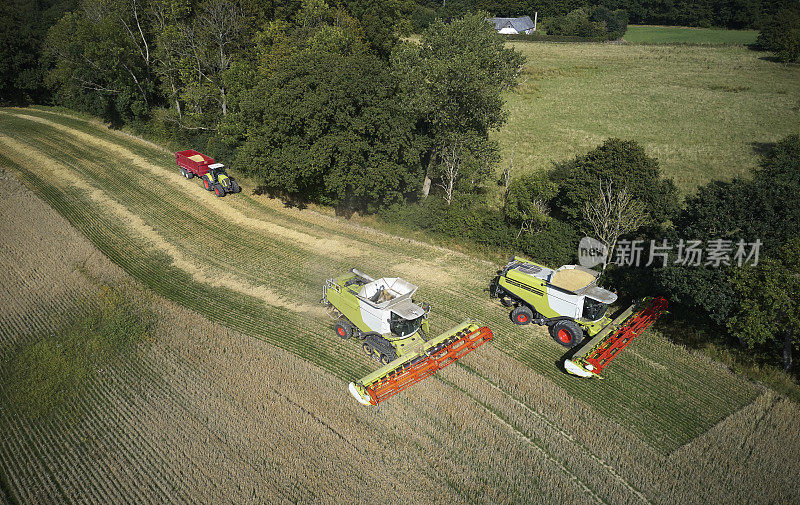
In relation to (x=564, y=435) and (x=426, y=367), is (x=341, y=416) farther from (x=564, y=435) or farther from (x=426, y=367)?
(x=564, y=435)

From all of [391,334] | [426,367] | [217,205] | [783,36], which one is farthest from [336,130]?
[783,36]

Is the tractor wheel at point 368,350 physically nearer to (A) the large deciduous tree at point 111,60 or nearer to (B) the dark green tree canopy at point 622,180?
(B) the dark green tree canopy at point 622,180

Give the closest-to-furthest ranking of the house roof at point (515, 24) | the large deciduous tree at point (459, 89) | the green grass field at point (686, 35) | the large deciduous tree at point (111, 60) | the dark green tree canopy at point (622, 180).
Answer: the dark green tree canopy at point (622, 180)
the large deciduous tree at point (459, 89)
the large deciduous tree at point (111, 60)
the green grass field at point (686, 35)
the house roof at point (515, 24)

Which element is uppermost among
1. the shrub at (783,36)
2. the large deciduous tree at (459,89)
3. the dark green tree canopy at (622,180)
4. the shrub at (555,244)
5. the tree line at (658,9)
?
the tree line at (658,9)

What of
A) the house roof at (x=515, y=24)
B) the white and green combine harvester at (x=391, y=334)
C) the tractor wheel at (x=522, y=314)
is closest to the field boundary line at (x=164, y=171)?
the tractor wheel at (x=522, y=314)

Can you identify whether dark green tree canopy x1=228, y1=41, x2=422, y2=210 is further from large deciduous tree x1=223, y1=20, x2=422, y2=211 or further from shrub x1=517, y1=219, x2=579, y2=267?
shrub x1=517, y1=219, x2=579, y2=267

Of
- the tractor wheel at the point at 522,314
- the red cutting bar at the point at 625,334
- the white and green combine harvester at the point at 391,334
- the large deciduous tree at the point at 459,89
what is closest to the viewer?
the white and green combine harvester at the point at 391,334

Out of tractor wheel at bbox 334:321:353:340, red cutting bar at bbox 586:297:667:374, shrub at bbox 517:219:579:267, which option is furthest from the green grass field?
tractor wheel at bbox 334:321:353:340
